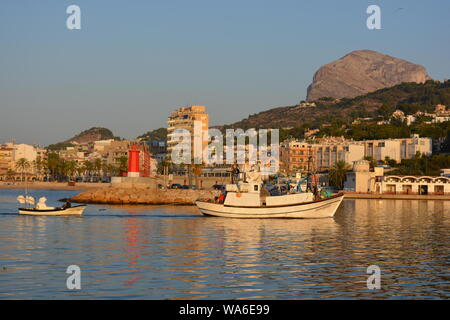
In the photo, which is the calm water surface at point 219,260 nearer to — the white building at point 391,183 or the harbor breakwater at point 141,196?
the harbor breakwater at point 141,196

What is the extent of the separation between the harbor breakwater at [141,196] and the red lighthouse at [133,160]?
15.1 ft

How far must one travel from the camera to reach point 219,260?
112 ft

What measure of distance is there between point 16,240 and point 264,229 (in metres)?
20.5

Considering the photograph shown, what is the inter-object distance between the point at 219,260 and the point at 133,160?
246 feet

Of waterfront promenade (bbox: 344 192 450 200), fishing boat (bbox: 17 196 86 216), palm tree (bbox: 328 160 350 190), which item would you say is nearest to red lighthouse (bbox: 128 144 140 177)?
fishing boat (bbox: 17 196 86 216)

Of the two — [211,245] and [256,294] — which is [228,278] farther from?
[211,245]

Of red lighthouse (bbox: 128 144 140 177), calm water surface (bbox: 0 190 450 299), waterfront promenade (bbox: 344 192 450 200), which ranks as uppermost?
red lighthouse (bbox: 128 144 140 177)

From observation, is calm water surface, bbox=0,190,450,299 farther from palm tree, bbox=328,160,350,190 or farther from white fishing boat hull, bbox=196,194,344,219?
palm tree, bbox=328,160,350,190

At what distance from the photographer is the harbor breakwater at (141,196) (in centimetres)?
10038

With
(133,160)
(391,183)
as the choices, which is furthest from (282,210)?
(391,183)

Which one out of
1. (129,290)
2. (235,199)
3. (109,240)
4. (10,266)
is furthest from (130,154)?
(129,290)

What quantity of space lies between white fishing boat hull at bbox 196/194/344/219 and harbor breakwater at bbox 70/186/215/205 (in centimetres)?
3365

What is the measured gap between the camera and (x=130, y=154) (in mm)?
105062

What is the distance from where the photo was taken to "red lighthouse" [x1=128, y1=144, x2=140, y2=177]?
104312mm
